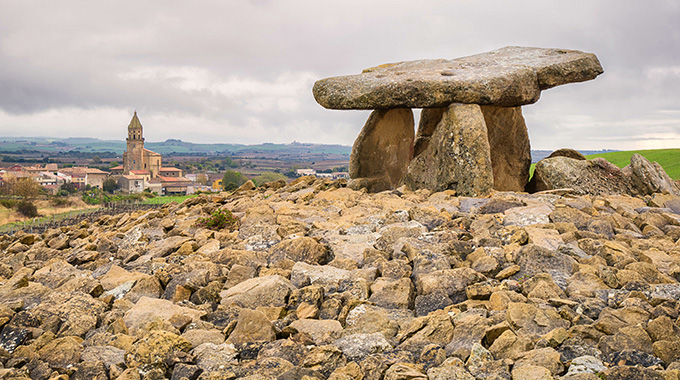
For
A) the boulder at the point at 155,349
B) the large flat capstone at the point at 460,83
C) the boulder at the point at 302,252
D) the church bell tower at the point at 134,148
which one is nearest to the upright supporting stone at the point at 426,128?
the large flat capstone at the point at 460,83

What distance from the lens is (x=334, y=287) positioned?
7.33 metres

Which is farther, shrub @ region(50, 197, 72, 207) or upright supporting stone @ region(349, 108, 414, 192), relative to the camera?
shrub @ region(50, 197, 72, 207)

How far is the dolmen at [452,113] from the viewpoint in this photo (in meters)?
13.4

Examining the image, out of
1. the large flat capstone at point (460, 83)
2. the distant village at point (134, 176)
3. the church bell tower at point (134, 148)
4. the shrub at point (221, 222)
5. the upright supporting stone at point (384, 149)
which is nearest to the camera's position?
the shrub at point (221, 222)

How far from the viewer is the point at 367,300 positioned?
6.95 m

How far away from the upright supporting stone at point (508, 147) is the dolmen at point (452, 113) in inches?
1.2

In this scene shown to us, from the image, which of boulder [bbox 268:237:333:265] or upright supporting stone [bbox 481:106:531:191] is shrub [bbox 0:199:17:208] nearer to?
upright supporting stone [bbox 481:106:531:191]

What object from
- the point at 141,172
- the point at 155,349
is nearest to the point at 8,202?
the point at 141,172

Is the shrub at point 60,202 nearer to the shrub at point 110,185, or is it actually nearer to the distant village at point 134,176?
the distant village at point 134,176

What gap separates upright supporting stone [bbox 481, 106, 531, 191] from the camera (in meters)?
16.4

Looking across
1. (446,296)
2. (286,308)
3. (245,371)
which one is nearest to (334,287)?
(286,308)

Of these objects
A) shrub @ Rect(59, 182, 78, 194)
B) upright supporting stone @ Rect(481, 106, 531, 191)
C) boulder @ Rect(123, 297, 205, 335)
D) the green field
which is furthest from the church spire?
boulder @ Rect(123, 297, 205, 335)

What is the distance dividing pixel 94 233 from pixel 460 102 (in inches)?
375

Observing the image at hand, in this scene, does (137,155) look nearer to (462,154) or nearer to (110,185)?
(110,185)
